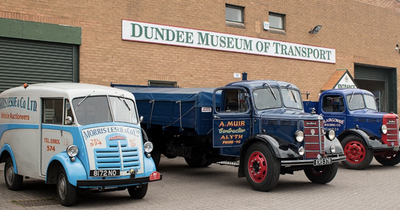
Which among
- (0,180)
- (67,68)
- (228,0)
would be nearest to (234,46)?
(228,0)

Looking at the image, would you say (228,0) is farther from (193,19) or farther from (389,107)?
(389,107)

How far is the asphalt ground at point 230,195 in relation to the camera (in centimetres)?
794

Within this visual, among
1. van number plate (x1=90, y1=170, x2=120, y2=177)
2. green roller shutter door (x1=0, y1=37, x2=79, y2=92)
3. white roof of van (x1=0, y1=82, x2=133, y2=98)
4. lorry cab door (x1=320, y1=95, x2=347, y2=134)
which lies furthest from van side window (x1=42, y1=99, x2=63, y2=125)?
lorry cab door (x1=320, y1=95, x2=347, y2=134)

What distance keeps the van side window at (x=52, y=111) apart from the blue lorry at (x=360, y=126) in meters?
8.22

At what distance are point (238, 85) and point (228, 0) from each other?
28.1 feet

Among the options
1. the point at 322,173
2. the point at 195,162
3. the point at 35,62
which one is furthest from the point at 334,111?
the point at 35,62

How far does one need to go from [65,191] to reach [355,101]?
9.43 m

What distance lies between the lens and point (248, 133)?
1018 centimetres

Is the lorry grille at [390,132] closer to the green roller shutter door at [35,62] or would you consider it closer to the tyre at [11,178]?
the green roller shutter door at [35,62]

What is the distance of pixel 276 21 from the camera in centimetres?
2023

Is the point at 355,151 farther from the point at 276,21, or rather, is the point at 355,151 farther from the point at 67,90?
the point at 276,21

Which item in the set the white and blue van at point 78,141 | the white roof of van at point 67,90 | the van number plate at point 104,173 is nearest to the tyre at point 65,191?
the white and blue van at point 78,141

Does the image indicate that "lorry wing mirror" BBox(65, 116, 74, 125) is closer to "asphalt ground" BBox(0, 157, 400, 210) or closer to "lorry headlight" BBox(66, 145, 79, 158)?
"lorry headlight" BBox(66, 145, 79, 158)

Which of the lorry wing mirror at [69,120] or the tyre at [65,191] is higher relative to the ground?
the lorry wing mirror at [69,120]
